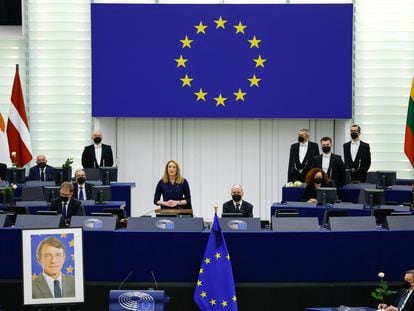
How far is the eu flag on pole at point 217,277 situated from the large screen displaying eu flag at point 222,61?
33.2ft

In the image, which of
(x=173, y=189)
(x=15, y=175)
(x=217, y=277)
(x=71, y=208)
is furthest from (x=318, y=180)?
(x=15, y=175)

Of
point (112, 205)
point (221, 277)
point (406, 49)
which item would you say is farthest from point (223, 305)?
point (406, 49)

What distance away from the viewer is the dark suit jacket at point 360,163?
20.6 metres

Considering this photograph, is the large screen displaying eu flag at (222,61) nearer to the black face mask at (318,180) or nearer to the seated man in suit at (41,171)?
the seated man in suit at (41,171)

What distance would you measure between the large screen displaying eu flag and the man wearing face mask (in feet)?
35.6

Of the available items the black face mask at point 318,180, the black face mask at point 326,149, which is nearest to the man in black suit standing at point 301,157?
the black face mask at point 326,149

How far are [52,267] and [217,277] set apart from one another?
2060mm

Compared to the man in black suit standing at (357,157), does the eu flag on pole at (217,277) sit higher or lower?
lower

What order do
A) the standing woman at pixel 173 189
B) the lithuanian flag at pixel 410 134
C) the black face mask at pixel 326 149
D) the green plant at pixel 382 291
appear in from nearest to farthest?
the green plant at pixel 382 291 → the standing woman at pixel 173 189 → the black face mask at pixel 326 149 → the lithuanian flag at pixel 410 134

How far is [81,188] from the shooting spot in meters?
18.0

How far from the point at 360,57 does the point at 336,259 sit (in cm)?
1068

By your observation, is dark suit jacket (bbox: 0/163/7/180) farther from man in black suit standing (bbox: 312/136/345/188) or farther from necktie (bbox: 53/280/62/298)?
necktie (bbox: 53/280/62/298)

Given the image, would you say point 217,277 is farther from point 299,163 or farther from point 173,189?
point 299,163

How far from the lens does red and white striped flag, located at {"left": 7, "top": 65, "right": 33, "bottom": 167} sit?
70.9ft
